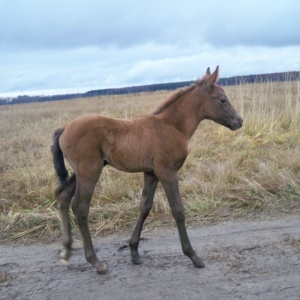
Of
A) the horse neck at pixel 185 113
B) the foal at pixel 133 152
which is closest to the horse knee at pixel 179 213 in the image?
the foal at pixel 133 152

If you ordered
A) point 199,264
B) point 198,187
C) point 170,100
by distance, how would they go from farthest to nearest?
1. point 198,187
2. point 170,100
3. point 199,264

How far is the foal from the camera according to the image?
Result: 396cm

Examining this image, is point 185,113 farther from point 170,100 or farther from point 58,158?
point 58,158

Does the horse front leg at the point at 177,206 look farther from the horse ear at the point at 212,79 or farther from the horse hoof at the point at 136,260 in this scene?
the horse ear at the point at 212,79

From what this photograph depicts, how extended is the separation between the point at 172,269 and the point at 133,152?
1.25m

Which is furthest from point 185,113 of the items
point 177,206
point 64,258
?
point 64,258

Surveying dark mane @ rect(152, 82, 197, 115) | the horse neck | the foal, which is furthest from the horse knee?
dark mane @ rect(152, 82, 197, 115)

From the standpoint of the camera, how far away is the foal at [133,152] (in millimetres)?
3961

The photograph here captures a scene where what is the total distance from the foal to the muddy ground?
0.18 metres

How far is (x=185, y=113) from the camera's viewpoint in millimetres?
4309

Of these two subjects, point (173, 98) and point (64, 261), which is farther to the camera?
point (173, 98)

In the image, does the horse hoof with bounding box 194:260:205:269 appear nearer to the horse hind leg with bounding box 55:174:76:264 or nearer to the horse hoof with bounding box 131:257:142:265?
the horse hoof with bounding box 131:257:142:265

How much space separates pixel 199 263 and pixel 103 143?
1565 millimetres

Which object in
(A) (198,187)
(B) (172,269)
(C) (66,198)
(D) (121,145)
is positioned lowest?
(B) (172,269)
